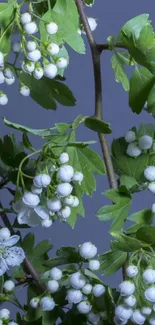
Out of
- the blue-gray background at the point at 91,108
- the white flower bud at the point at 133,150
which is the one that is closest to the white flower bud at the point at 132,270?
the white flower bud at the point at 133,150

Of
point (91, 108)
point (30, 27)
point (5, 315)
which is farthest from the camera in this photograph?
point (91, 108)

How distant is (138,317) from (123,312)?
0.01 metres

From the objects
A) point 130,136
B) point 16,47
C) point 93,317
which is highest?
point 16,47

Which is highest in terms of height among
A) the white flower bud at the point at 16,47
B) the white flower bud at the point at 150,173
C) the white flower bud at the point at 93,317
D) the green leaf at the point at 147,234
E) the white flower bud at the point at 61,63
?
the white flower bud at the point at 16,47

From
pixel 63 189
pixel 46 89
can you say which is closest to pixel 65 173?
pixel 63 189

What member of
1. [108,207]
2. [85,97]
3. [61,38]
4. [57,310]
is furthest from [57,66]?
[85,97]

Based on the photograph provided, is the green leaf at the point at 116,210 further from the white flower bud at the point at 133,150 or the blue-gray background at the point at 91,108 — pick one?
the blue-gray background at the point at 91,108

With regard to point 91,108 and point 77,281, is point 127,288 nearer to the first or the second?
point 77,281

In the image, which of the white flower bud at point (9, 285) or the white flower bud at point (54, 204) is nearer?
the white flower bud at point (54, 204)

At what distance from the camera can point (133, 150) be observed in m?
0.60

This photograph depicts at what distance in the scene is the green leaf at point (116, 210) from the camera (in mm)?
568

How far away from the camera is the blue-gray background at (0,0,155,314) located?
1.21 metres

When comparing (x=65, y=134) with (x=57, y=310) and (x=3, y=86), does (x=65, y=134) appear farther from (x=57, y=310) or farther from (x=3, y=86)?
(x=3, y=86)

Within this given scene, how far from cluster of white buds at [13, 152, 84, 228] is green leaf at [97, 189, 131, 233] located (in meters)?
0.03
